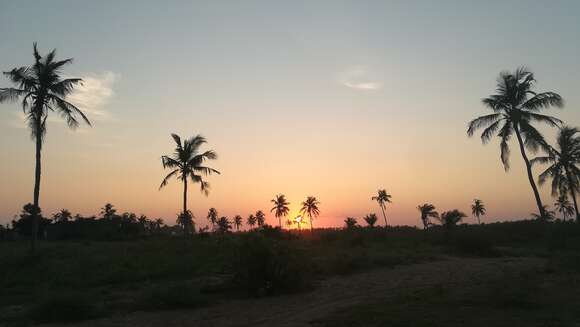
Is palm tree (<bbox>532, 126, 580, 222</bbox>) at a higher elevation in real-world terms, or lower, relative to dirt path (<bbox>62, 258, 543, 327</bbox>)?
higher

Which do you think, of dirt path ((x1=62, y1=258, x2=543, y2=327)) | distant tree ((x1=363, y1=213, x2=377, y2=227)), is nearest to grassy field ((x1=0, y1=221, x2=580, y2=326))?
dirt path ((x1=62, y1=258, x2=543, y2=327))

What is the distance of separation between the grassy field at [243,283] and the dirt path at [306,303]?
65 cm

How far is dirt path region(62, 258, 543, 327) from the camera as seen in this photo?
9086 mm

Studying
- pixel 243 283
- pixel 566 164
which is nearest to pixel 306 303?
pixel 243 283

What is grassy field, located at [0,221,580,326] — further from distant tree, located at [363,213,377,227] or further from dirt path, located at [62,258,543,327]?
distant tree, located at [363,213,377,227]

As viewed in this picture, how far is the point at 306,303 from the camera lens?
1072cm

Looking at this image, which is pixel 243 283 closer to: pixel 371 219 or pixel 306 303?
pixel 306 303

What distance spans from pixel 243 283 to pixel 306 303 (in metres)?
2.93

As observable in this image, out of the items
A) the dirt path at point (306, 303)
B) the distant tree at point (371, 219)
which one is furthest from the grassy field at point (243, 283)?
the distant tree at point (371, 219)

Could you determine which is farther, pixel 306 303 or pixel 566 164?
pixel 566 164

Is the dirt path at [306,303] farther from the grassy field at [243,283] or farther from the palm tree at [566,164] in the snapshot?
the palm tree at [566,164]

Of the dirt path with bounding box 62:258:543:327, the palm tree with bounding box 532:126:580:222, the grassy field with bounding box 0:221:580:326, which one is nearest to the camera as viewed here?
the grassy field with bounding box 0:221:580:326

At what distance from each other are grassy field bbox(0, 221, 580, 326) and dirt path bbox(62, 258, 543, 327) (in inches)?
25.5

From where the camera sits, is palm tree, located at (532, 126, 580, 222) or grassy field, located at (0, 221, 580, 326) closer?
grassy field, located at (0, 221, 580, 326)
